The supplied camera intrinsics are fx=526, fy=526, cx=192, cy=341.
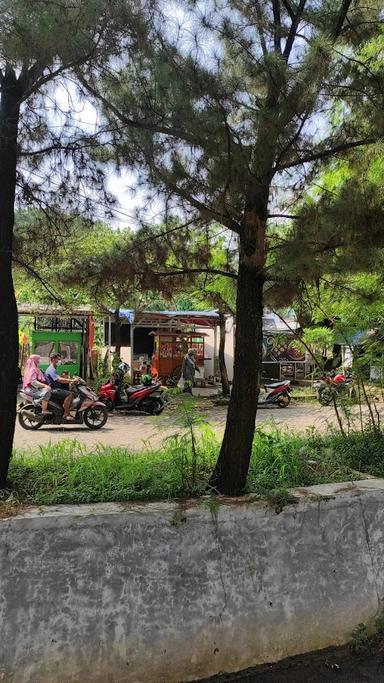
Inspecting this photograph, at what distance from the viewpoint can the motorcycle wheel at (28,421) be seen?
10828 mm

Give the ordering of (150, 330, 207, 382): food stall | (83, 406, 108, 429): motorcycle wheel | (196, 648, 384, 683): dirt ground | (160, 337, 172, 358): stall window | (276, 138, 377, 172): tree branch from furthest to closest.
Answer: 1. (160, 337, 172, 358): stall window
2. (150, 330, 207, 382): food stall
3. (83, 406, 108, 429): motorcycle wheel
4. (276, 138, 377, 172): tree branch
5. (196, 648, 384, 683): dirt ground

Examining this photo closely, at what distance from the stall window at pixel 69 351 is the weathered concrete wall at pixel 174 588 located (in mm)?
14178

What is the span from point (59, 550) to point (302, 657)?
1582 mm

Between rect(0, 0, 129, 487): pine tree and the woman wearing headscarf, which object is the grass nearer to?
rect(0, 0, 129, 487): pine tree

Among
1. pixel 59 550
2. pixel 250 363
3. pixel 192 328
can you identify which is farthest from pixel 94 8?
pixel 192 328

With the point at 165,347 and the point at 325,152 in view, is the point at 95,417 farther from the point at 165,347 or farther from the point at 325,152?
the point at 325,152

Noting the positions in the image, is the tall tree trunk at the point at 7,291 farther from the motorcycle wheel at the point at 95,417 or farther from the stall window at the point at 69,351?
the stall window at the point at 69,351

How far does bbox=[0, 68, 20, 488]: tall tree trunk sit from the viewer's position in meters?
3.49

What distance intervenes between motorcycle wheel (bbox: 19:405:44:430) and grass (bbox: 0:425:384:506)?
6.64 metres

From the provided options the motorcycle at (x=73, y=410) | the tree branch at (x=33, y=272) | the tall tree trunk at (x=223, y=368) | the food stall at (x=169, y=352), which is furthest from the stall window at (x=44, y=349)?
the tree branch at (x=33, y=272)

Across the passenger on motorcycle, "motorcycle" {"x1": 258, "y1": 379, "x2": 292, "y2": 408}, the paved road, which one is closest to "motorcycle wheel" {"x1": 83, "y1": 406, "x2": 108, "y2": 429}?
the paved road

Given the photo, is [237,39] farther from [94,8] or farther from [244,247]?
[244,247]

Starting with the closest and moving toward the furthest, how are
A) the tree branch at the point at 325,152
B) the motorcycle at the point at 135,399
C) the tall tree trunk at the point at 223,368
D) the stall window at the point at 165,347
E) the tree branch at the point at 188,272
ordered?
the tree branch at the point at 325,152 < the tree branch at the point at 188,272 < the motorcycle at the point at 135,399 < the tall tree trunk at the point at 223,368 < the stall window at the point at 165,347

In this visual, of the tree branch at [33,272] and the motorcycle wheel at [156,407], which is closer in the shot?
the tree branch at [33,272]
